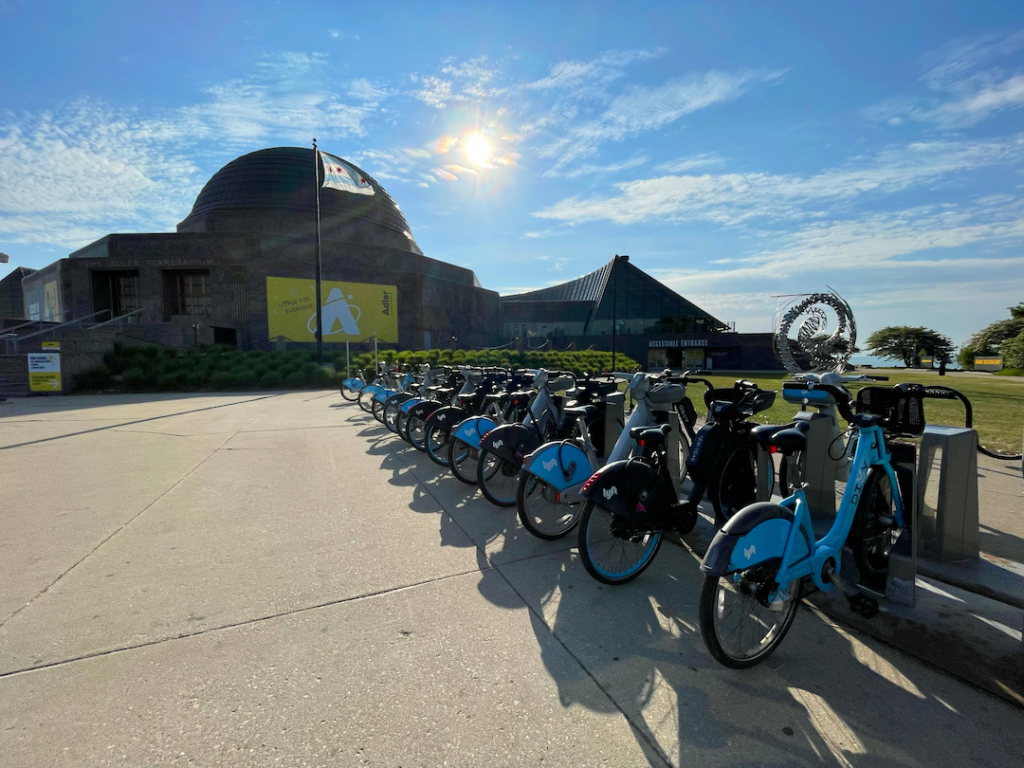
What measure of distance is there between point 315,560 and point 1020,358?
45386mm

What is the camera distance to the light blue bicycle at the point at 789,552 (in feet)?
7.02

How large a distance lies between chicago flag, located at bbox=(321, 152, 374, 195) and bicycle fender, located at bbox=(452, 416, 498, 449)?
22436 mm

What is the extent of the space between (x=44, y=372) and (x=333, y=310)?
1424 cm

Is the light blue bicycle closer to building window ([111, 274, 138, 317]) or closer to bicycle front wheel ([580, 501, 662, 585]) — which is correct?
bicycle front wheel ([580, 501, 662, 585])

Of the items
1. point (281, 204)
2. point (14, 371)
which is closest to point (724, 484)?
point (14, 371)

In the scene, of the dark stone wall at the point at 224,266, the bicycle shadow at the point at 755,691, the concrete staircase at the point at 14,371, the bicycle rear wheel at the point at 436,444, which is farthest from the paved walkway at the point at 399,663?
the dark stone wall at the point at 224,266

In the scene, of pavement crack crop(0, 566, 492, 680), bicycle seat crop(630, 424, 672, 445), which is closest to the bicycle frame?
bicycle seat crop(630, 424, 672, 445)

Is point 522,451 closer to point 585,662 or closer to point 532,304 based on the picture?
point 585,662

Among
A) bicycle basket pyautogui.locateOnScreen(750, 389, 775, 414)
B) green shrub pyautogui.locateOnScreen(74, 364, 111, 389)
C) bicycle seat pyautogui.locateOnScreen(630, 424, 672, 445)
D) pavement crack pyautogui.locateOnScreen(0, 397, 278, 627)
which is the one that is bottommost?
pavement crack pyautogui.locateOnScreen(0, 397, 278, 627)

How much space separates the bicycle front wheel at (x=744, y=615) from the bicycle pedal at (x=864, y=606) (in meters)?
0.38

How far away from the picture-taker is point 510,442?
4.36 meters

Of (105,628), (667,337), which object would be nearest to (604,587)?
(105,628)

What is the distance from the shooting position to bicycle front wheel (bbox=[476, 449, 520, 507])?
4.54m

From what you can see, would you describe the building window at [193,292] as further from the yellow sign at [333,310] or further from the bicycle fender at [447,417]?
the bicycle fender at [447,417]
